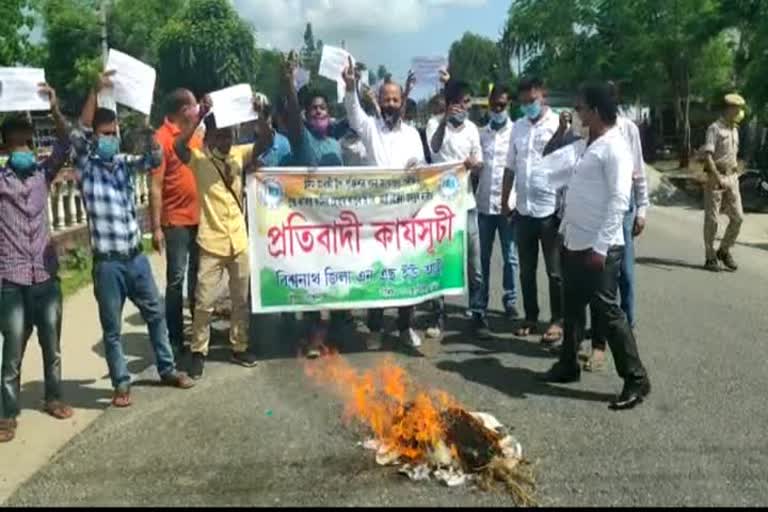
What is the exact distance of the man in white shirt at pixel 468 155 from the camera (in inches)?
269

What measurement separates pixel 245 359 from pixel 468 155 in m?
2.40

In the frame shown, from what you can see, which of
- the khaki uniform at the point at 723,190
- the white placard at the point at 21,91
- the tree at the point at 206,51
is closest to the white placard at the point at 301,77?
the white placard at the point at 21,91

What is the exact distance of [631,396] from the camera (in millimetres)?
5219

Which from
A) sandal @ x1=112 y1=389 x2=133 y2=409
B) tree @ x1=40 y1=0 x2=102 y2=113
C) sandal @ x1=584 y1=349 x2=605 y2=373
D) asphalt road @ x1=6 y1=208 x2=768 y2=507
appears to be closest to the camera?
asphalt road @ x1=6 y1=208 x2=768 y2=507

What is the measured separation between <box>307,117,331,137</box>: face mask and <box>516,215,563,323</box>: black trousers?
172 cm

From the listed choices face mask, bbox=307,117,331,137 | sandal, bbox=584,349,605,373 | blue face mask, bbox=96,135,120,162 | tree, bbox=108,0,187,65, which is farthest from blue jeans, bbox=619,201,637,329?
tree, bbox=108,0,187,65

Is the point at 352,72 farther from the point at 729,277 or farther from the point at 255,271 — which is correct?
the point at 729,277

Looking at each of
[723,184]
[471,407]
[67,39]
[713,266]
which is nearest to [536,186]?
[471,407]

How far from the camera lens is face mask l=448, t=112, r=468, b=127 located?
6762 mm

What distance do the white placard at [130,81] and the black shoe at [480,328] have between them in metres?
3.14

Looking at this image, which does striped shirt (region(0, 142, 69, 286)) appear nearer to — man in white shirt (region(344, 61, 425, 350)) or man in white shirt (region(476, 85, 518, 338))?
man in white shirt (region(344, 61, 425, 350))

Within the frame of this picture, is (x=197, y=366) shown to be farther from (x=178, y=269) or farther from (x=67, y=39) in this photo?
(x=67, y=39)

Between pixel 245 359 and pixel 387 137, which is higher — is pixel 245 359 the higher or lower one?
the lower one

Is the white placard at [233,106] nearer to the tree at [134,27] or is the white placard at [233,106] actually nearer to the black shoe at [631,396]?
the black shoe at [631,396]
